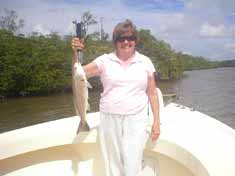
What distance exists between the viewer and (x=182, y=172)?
2.91 metres

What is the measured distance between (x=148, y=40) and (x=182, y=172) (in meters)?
52.9

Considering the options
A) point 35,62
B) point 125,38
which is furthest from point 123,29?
point 35,62

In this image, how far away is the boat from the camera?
257 centimetres

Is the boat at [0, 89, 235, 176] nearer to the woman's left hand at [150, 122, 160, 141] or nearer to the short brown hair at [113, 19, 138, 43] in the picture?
the woman's left hand at [150, 122, 160, 141]

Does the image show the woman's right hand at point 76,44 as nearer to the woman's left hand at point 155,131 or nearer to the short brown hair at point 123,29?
the short brown hair at point 123,29

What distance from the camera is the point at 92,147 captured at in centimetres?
326

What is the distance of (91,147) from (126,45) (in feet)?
3.99

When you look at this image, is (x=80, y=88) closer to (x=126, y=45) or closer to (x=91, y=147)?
(x=126, y=45)

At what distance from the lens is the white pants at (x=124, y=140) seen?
8.50 feet

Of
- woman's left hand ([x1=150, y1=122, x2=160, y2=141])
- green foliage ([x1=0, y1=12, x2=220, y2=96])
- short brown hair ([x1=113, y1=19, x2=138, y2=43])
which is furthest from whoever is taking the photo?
green foliage ([x1=0, y1=12, x2=220, y2=96])

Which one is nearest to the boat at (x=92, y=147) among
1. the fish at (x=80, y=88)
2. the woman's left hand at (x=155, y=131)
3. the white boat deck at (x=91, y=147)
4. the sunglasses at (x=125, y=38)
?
the white boat deck at (x=91, y=147)

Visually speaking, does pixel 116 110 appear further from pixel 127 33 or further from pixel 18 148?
pixel 18 148

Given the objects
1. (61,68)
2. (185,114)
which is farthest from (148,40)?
(185,114)

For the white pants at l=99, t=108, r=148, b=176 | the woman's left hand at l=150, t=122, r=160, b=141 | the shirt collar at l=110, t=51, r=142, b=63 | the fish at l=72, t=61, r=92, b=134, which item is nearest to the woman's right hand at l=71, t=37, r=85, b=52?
the fish at l=72, t=61, r=92, b=134
